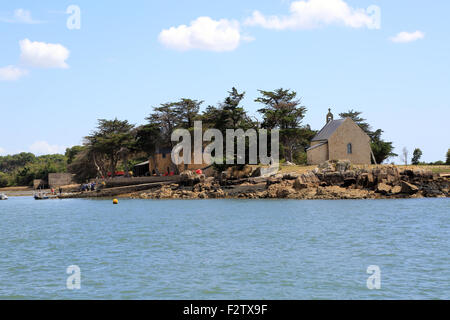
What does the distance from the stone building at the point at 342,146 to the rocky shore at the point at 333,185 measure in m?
8.13

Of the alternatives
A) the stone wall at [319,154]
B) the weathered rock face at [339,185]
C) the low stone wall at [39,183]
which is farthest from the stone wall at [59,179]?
the stone wall at [319,154]

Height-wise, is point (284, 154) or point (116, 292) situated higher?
point (284, 154)

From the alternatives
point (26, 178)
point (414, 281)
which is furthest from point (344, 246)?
point (26, 178)

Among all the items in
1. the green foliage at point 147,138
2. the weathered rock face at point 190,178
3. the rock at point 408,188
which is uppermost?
the green foliage at point 147,138

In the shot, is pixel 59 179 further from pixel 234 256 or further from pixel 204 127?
pixel 234 256

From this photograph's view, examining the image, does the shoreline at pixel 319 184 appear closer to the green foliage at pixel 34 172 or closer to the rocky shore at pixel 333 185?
the rocky shore at pixel 333 185

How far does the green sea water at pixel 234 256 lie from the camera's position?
15.3m

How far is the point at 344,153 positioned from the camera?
66562 millimetres

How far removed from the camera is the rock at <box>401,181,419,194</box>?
170 ft

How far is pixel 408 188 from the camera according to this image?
171 feet

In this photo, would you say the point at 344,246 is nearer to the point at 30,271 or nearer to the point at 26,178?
the point at 30,271

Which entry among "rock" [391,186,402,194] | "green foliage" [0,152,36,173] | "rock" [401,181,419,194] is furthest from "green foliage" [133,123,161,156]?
"green foliage" [0,152,36,173]

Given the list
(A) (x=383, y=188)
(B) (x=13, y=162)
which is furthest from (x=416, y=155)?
(B) (x=13, y=162)

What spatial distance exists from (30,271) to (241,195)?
41.1 metres
